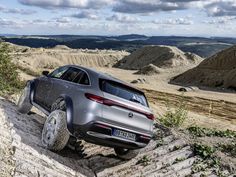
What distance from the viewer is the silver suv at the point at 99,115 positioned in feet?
25.0

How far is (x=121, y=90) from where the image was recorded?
317 inches

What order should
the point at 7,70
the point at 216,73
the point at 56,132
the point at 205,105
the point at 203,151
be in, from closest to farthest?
the point at 56,132 < the point at 203,151 < the point at 7,70 < the point at 205,105 < the point at 216,73

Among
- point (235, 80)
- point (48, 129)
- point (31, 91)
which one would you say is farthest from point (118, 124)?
point (235, 80)

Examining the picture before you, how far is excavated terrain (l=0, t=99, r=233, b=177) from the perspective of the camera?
7.10 meters

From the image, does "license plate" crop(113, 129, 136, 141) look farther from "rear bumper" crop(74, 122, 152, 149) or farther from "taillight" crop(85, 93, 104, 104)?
"taillight" crop(85, 93, 104, 104)

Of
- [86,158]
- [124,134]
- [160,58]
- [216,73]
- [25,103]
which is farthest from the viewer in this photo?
[160,58]

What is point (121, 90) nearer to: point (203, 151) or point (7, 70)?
point (203, 151)

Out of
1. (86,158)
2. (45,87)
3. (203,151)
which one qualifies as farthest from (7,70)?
(203,151)

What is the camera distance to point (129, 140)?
798 cm

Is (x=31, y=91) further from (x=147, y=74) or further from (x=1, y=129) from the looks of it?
(x=147, y=74)

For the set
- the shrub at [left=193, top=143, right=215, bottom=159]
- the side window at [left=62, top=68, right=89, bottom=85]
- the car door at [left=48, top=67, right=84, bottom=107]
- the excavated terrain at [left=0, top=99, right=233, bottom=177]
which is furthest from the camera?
the car door at [left=48, top=67, right=84, bottom=107]

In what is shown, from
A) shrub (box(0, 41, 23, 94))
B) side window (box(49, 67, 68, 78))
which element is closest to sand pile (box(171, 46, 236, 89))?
shrub (box(0, 41, 23, 94))

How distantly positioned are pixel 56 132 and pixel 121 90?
1465mm

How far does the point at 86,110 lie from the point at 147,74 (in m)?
56.8
